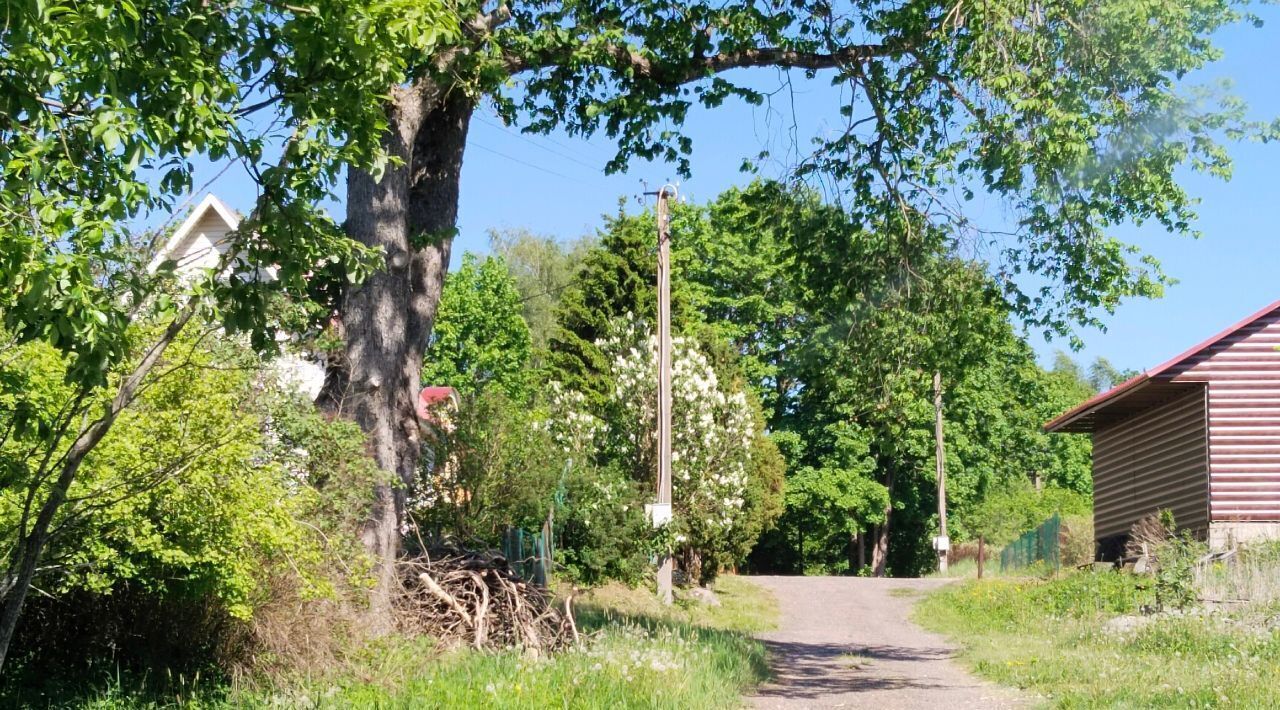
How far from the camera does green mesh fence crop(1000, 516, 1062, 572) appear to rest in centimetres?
3528

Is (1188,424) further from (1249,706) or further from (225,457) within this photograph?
(225,457)

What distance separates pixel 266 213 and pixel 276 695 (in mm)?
4624

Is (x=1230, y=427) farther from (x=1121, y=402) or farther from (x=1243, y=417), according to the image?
(x=1121, y=402)

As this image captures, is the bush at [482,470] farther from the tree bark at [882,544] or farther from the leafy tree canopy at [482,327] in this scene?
the tree bark at [882,544]

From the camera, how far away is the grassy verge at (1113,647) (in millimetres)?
10523

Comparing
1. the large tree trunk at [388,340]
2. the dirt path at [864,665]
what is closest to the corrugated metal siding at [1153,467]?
the dirt path at [864,665]

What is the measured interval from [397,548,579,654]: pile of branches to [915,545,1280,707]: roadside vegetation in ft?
15.9

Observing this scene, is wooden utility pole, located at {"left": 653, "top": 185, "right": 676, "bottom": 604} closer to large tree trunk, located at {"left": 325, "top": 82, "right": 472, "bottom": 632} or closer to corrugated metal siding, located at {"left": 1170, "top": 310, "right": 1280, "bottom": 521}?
corrugated metal siding, located at {"left": 1170, "top": 310, "right": 1280, "bottom": 521}

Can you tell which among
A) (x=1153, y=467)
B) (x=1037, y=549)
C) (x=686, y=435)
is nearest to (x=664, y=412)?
(x=686, y=435)

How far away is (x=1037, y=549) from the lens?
38375 mm

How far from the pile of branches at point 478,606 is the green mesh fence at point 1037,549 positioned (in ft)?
69.9

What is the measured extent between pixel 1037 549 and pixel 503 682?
3193 cm

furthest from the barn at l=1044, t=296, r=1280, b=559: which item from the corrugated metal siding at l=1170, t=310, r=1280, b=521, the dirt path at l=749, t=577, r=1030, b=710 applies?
the dirt path at l=749, t=577, r=1030, b=710

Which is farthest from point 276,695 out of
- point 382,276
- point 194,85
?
point 194,85
